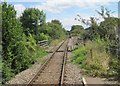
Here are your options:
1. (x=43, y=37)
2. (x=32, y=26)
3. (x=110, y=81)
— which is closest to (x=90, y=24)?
(x=110, y=81)

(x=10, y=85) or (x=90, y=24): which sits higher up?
(x=90, y=24)

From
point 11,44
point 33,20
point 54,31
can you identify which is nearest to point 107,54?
point 11,44

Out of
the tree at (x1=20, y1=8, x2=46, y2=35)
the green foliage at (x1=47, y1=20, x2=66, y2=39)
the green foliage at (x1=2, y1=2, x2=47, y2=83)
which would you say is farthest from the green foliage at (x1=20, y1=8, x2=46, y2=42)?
the green foliage at (x1=2, y1=2, x2=47, y2=83)

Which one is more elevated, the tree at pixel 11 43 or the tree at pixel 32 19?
the tree at pixel 32 19

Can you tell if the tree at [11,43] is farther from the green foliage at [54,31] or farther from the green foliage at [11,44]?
the green foliage at [54,31]

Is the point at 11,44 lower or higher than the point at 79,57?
higher

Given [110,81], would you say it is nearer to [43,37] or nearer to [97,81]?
→ [97,81]

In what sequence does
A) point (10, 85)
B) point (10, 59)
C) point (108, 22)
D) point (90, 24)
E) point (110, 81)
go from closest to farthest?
point (110, 81) → point (10, 85) → point (108, 22) → point (10, 59) → point (90, 24)

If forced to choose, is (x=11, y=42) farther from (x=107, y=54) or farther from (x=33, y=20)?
(x=33, y=20)

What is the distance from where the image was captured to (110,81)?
12625mm

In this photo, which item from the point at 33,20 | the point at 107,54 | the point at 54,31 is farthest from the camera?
the point at 54,31

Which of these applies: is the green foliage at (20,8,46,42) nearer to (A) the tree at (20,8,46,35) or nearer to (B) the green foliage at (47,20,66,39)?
(A) the tree at (20,8,46,35)

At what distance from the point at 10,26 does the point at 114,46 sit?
6.45 metres

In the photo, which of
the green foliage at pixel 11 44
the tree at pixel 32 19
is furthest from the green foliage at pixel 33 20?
the green foliage at pixel 11 44
